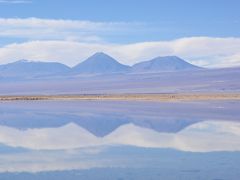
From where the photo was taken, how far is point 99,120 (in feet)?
98.6

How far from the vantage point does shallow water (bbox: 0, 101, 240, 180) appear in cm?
1372

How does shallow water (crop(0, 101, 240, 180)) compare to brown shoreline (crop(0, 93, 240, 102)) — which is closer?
shallow water (crop(0, 101, 240, 180))

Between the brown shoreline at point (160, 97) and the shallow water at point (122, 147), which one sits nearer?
the shallow water at point (122, 147)

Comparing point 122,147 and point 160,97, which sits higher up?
point 160,97

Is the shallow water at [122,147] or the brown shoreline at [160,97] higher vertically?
the brown shoreline at [160,97]

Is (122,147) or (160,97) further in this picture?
(160,97)

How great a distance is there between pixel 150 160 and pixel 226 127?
1021 cm

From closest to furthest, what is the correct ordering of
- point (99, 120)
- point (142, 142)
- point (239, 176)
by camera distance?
point (239, 176)
point (142, 142)
point (99, 120)

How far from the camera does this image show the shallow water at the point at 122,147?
1372 cm

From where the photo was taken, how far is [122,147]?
18625mm

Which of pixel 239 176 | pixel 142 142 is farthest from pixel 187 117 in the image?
pixel 239 176

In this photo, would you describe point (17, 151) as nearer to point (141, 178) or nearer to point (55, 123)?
point (141, 178)

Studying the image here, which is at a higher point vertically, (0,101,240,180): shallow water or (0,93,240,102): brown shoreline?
(0,93,240,102): brown shoreline

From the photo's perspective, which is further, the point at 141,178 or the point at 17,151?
the point at 17,151
